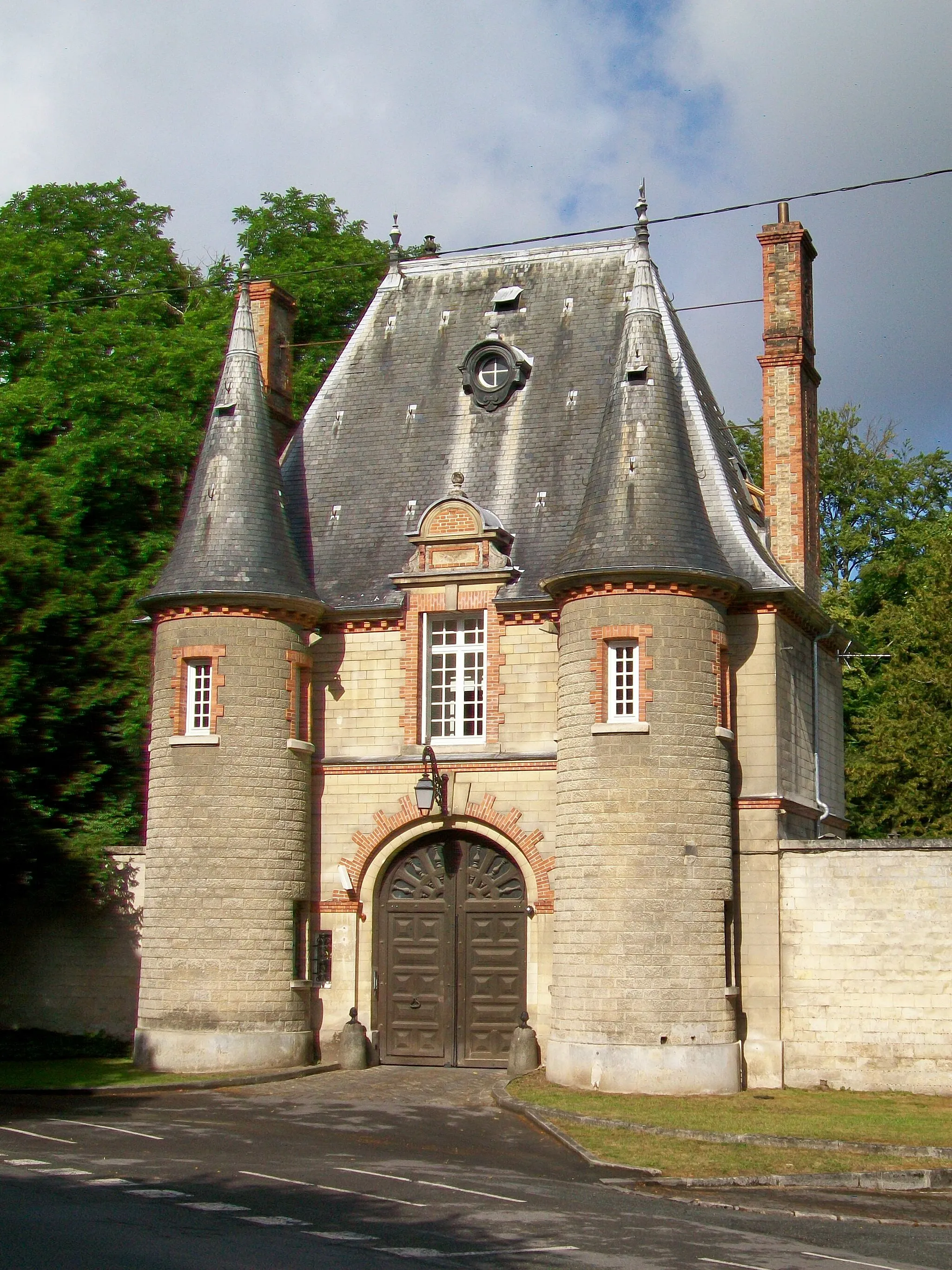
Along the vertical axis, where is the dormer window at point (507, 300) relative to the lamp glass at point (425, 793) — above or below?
above

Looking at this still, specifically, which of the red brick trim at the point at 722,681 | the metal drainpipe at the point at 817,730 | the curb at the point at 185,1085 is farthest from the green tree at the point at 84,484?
the metal drainpipe at the point at 817,730

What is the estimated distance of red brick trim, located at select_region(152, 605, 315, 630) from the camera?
24453mm

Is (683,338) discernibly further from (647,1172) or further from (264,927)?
(647,1172)

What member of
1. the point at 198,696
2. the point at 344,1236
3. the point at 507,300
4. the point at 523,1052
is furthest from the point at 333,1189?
the point at 507,300

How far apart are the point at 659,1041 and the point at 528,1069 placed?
94.2 inches

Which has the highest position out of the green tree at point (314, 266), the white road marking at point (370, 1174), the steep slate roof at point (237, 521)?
the green tree at point (314, 266)

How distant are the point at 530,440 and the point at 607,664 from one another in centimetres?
507

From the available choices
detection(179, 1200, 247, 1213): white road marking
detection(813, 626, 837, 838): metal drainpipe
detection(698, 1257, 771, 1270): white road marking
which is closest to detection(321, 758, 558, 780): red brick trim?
detection(813, 626, 837, 838): metal drainpipe

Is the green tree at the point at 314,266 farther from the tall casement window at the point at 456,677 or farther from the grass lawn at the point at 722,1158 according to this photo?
the grass lawn at the point at 722,1158

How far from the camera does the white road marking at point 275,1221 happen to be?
38.7 feet

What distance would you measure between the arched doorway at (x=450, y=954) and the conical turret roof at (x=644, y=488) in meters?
4.75

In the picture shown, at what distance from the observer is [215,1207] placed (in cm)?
1245

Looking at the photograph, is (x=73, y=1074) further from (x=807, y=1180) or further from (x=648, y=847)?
(x=807, y=1180)

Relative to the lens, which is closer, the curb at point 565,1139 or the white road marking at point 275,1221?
the white road marking at point 275,1221
